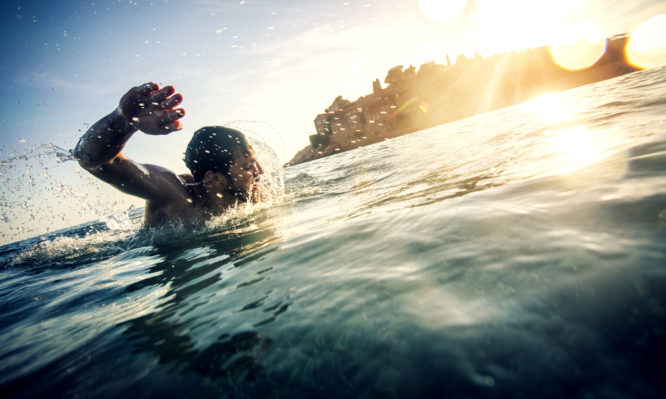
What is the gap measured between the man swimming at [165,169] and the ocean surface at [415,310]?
3.72 feet

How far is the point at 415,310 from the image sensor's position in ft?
2.92

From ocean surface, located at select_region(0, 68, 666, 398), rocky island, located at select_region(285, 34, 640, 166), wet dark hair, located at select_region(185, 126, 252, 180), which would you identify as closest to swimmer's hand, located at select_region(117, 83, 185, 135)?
ocean surface, located at select_region(0, 68, 666, 398)

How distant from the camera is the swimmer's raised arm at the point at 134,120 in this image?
92.8 inches

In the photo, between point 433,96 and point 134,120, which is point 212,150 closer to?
point 134,120

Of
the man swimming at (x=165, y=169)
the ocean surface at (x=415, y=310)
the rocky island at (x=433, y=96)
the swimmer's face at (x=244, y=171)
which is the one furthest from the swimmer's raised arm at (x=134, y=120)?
the rocky island at (x=433, y=96)

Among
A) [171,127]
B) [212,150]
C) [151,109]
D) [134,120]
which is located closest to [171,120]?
[171,127]

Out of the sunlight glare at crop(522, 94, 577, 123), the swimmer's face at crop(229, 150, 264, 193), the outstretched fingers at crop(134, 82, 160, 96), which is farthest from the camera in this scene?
the sunlight glare at crop(522, 94, 577, 123)

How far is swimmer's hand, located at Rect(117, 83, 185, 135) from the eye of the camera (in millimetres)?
2350

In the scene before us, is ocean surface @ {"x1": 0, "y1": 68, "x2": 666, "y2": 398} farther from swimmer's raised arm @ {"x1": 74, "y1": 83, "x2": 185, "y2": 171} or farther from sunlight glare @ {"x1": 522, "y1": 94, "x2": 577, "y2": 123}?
sunlight glare @ {"x1": 522, "y1": 94, "x2": 577, "y2": 123}

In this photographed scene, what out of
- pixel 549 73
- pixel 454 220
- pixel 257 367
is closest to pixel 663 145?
pixel 454 220

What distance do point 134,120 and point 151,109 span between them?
6.7 inches

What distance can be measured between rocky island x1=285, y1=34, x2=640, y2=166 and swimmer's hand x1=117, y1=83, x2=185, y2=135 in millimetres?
31658

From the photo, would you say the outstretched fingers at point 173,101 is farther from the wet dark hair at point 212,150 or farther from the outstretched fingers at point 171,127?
the wet dark hair at point 212,150

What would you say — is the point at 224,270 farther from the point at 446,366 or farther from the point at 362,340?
the point at 446,366
